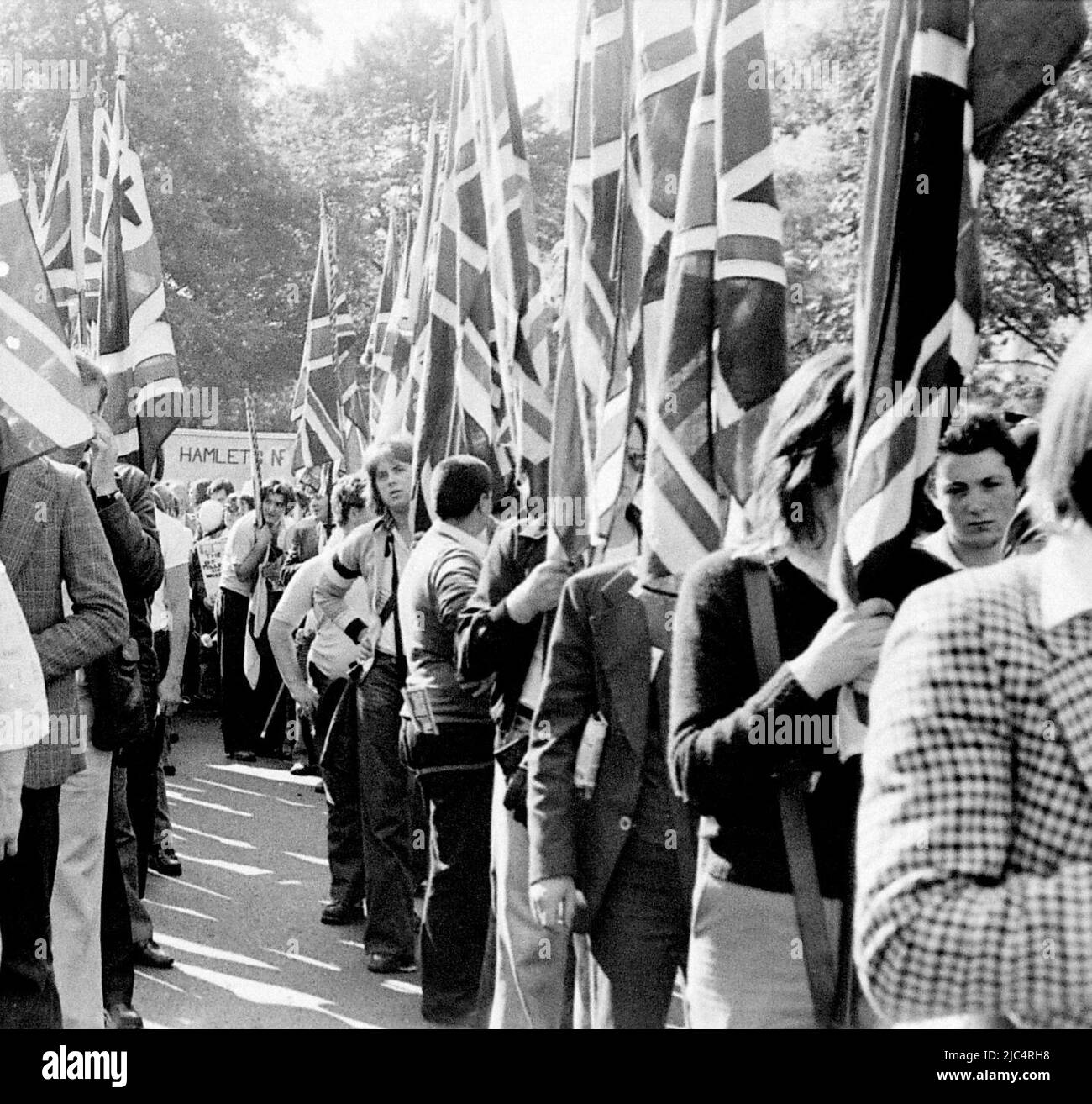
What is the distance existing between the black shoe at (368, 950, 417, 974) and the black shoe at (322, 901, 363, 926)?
0.79 m

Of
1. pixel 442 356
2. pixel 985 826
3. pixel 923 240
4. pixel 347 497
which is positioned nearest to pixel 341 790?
pixel 347 497

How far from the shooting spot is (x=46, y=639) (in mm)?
4645

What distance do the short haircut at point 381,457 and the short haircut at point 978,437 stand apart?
303 cm

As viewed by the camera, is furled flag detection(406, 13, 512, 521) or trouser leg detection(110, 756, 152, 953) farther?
furled flag detection(406, 13, 512, 521)

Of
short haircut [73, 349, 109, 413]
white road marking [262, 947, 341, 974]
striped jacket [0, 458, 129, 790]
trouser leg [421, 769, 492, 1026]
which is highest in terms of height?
short haircut [73, 349, 109, 413]

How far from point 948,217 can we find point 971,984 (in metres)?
1.77

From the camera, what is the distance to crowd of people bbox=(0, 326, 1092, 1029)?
6.15 feet

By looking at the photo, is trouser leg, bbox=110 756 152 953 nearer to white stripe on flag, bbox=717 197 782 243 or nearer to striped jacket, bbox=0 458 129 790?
striped jacket, bbox=0 458 129 790

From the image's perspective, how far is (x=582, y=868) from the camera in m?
3.95

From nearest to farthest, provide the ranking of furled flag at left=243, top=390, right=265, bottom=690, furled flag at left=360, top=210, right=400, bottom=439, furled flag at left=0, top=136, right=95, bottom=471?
furled flag at left=0, top=136, right=95, bottom=471, furled flag at left=243, top=390, right=265, bottom=690, furled flag at left=360, top=210, right=400, bottom=439

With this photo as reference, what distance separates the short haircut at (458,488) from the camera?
238 inches

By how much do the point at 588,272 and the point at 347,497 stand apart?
3734mm

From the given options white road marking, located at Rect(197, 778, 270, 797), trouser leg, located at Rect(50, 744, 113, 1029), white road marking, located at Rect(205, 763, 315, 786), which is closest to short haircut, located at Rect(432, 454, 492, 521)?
trouser leg, located at Rect(50, 744, 113, 1029)
